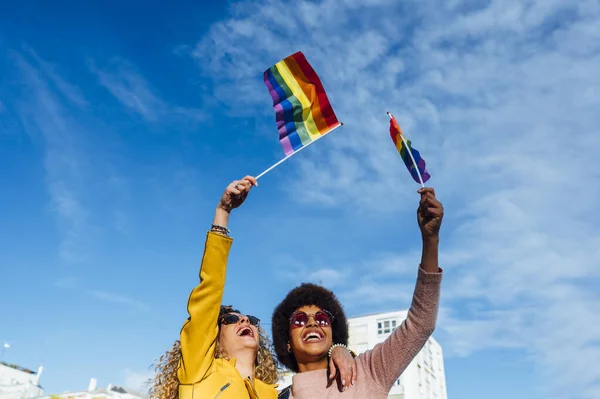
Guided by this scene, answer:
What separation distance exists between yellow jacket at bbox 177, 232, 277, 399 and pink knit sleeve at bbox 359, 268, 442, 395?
1.28 metres

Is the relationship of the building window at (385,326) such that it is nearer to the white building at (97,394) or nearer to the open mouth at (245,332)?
the white building at (97,394)

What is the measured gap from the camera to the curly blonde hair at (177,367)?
510cm

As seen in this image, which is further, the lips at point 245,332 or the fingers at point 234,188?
the lips at point 245,332

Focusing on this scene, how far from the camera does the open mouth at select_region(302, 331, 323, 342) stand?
5070mm

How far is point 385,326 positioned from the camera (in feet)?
160

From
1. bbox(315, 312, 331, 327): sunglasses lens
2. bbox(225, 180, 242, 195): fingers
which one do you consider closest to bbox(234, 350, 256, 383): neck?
bbox(315, 312, 331, 327): sunglasses lens

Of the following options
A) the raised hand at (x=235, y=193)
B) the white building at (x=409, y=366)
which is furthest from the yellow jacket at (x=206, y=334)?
the white building at (x=409, y=366)

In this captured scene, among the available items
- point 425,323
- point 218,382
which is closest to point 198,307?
point 218,382

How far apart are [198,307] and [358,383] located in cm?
156

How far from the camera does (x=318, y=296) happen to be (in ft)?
19.5

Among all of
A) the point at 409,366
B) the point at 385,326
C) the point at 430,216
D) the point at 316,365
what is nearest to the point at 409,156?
the point at 430,216

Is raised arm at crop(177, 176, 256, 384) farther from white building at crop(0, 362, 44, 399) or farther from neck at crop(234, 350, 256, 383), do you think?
white building at crop(0, 362, 44, 399)

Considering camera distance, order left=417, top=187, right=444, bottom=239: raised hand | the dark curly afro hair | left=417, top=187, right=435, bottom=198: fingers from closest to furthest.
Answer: left=417, top=187, right=444, bottom=239: raised hand → left=417, top=187, right=435, bottom=198: fingers → the dark curly afro hair

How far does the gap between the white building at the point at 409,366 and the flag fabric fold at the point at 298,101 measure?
4041cm
